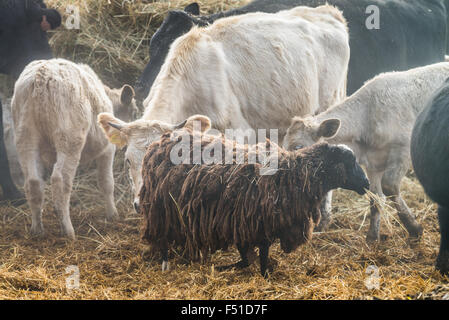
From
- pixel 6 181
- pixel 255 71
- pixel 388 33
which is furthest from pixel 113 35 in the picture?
pixel 388 33

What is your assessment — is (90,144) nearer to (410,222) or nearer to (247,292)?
(247,292)

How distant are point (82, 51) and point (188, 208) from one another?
4.75 meters

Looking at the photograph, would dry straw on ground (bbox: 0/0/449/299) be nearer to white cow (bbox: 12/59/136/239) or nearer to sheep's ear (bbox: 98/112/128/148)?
white cow (bbox: 12/59/136/239)

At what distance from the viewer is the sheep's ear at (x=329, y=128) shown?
4.88 metres

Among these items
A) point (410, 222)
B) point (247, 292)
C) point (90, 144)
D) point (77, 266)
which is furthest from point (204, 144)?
point (410, 222)

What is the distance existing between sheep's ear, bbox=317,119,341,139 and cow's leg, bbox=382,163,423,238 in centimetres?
84

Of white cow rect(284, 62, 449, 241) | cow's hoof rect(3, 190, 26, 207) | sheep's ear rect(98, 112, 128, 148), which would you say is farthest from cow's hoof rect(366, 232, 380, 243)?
cow's hoof rect(3, 190, 26, 207)

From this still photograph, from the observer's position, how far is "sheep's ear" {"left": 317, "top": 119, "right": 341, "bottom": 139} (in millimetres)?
4875

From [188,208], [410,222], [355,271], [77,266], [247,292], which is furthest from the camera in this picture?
[410,222]

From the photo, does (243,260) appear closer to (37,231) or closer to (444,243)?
(444,243)

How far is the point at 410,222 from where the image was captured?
5309 mm

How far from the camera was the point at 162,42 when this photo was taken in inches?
252

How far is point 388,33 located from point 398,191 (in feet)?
12.7

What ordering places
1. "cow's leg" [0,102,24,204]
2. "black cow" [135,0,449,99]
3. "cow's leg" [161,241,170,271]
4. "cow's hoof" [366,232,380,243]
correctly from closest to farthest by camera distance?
"cow's leg" [161,241,170,271]
"cow's hoof" [366,232,380,243]
"cow's leg" [0,102,24,204]
"black cow" [135,0,449,99]
